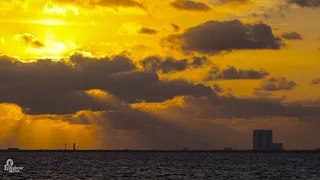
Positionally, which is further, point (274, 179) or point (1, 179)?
point (274, 179)

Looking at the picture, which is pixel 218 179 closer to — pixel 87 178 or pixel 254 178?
pixel 254 178

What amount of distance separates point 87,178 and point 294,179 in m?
53.4

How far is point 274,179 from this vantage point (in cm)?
17325

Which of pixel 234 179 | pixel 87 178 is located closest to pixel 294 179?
pixel 234 179

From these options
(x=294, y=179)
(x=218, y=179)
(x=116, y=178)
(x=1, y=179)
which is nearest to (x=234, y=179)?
Answer: (x=218, y=179)

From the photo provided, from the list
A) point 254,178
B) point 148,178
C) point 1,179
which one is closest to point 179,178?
point 148,178

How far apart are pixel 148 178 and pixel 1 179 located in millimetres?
36397

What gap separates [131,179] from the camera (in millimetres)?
167375

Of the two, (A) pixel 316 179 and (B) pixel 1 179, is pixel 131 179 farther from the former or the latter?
(A) pixel 316 179

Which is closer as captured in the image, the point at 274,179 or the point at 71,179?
the point at 71,179

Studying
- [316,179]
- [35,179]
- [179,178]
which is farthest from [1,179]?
[316,179]

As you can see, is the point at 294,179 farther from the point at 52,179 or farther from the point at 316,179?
the point at 52,179

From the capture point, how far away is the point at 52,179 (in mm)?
165375

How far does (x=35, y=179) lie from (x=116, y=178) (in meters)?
20.4
